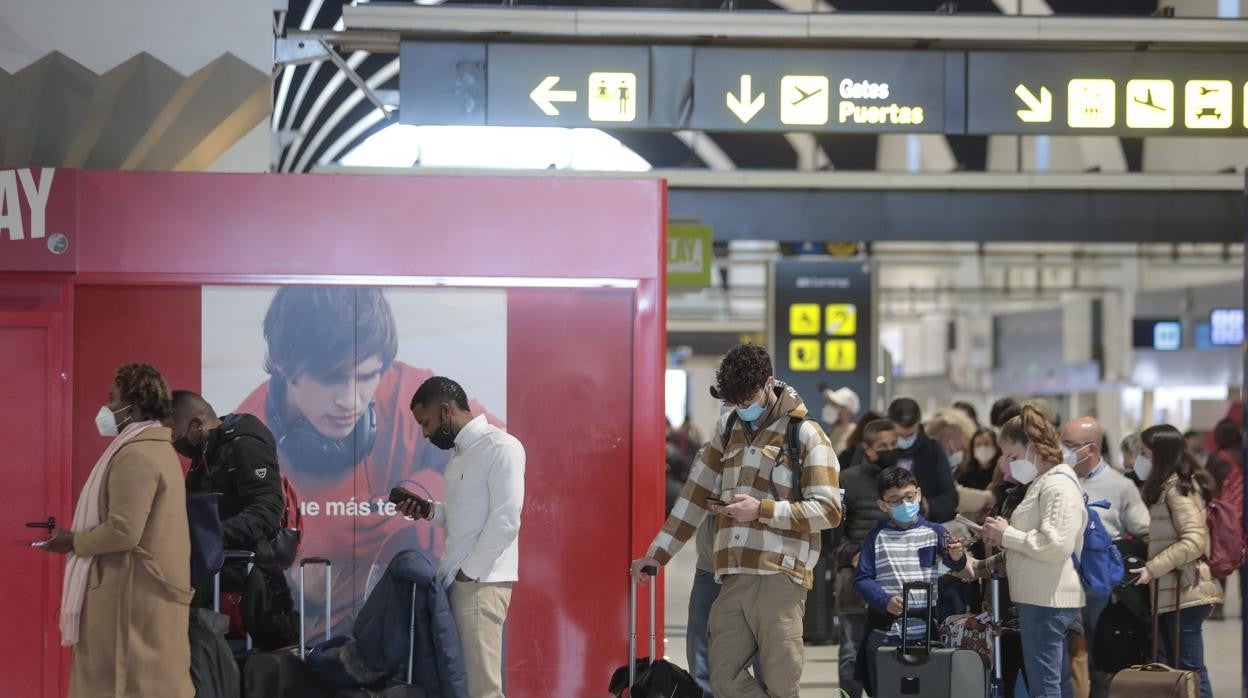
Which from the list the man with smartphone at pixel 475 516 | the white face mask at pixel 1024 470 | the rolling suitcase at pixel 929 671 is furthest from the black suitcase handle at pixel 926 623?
the man with smartphone at pixel 475 516

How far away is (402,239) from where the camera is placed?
755cm

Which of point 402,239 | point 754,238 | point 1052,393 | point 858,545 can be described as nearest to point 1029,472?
point 858,545

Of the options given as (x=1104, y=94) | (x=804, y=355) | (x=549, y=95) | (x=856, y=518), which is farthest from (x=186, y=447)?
(x=804, y=355)

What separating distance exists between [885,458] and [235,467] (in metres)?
3.25

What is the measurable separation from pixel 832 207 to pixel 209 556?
359 inches

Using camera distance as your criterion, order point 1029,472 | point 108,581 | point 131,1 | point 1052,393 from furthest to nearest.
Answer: point 1052,393
point 131,1
point 1029,472
point 108,581

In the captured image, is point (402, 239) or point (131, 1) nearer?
point (402, 239)

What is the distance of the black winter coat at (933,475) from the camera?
8.12 metres

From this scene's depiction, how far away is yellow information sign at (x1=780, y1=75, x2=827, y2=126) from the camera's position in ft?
26.6

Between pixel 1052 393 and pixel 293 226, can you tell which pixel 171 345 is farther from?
pixel 1052 393

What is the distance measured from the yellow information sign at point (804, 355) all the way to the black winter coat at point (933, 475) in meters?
5.72

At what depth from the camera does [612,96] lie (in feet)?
26.5

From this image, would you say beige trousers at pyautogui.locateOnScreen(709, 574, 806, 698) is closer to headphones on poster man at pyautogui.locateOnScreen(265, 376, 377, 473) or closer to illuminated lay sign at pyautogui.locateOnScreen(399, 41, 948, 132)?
headphones on poster man at pyautogui.locateOnScreen(265, 376, 377, 473)

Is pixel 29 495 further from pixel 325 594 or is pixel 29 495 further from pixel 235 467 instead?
pixel 235 467
